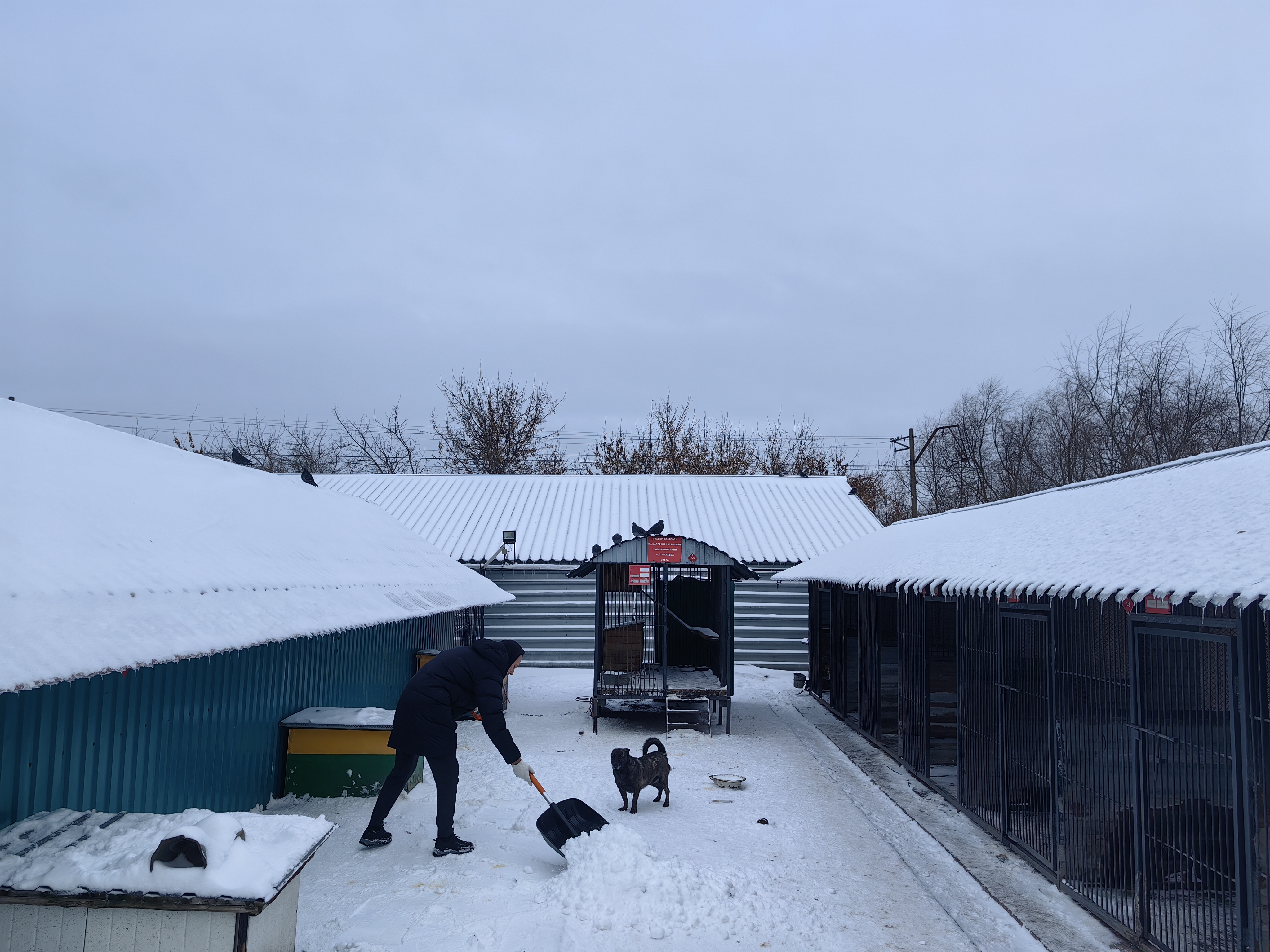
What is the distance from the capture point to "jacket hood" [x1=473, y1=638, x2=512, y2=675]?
6.70 metres

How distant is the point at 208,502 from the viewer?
24.5ft

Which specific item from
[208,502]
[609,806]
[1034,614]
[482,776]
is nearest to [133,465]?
[208,502]

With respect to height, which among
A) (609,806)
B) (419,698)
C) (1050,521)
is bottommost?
(609,806)

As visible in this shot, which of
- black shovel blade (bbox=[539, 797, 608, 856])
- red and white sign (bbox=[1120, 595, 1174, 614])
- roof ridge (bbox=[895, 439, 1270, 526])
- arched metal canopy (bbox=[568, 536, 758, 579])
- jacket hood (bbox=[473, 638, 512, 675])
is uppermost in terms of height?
roof ridge (bbox=[895, 439, 1270, 526])

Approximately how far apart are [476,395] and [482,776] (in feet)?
106

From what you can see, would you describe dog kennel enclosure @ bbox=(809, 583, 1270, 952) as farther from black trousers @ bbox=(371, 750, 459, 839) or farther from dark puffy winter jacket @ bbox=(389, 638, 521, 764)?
black trousers @ bbox=(371, 750, 459, 839)

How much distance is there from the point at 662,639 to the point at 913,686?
4.50m

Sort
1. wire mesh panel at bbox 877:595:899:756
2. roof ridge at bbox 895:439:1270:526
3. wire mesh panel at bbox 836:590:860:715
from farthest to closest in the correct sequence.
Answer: wire mesh panel at bbox 836:590:860:715, wire mesh panel at bbox 877:595:899:756, roof ridge at bbox 895:439:1270:526

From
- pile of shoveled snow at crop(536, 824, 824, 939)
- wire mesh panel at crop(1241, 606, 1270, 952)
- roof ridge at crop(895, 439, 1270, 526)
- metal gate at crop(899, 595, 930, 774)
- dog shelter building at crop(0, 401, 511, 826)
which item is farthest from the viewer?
metal gate at crop(899, 595, 930, 774)

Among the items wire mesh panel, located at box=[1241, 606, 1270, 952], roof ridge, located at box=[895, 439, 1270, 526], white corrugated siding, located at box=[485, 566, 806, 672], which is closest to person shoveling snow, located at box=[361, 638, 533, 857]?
wire mesh panel, located at box=[1241, 606, 1270, 952]

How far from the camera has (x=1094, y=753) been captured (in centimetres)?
579

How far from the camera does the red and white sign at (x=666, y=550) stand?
11.9 meters

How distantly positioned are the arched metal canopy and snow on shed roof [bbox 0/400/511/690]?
2.90m

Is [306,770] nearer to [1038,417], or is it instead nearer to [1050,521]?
[1050,521]
